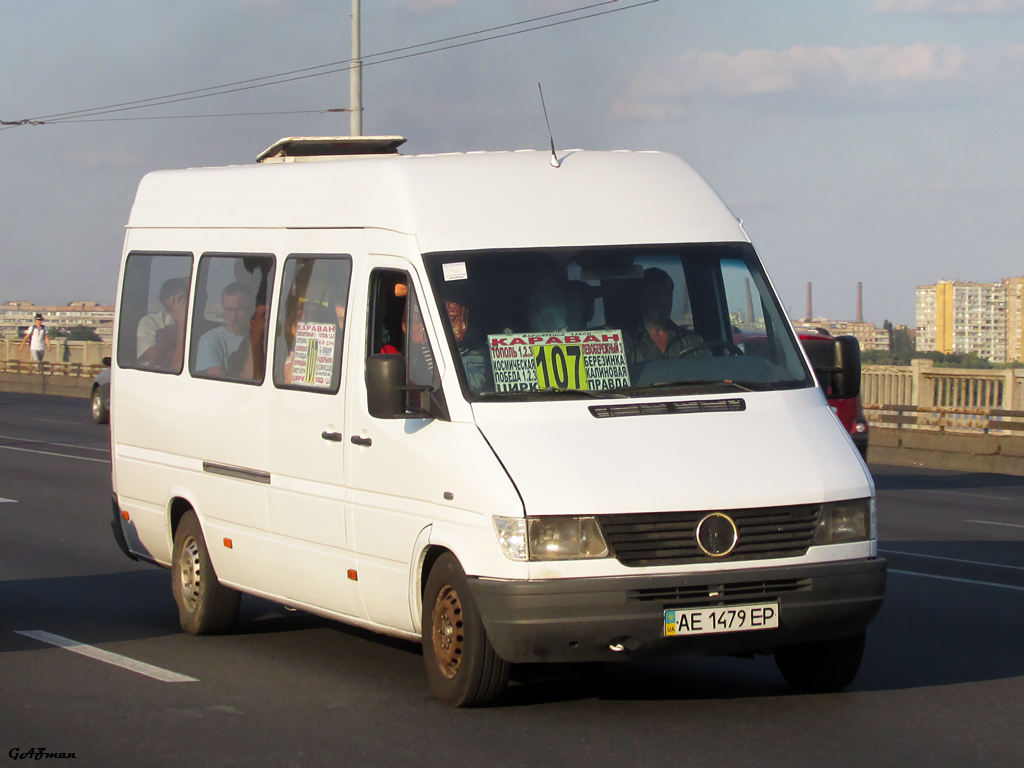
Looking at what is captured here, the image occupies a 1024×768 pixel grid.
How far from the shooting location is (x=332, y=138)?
9.79 meters

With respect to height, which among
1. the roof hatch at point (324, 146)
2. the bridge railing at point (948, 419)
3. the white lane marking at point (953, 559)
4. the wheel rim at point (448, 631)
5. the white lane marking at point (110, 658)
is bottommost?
the white lane marking at point (953, 559)

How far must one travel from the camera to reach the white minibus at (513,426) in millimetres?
6148

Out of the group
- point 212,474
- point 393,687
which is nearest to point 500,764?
point 393,687

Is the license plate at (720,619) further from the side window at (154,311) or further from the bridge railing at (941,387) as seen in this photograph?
the bridge railing at (941,387)

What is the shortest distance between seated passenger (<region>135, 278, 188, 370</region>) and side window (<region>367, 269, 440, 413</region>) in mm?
2257

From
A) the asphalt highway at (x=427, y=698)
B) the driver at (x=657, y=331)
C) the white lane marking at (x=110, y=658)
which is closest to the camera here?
the asphalt highway at (x=427, y=698)

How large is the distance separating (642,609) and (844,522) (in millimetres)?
998

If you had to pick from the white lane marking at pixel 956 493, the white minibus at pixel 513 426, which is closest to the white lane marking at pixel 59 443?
the white lane marking at pixel 956 493

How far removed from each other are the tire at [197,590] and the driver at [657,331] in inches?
118

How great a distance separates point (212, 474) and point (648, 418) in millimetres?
3016

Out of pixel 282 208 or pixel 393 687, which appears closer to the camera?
pixel 393 687

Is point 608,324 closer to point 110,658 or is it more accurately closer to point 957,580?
point 110,658

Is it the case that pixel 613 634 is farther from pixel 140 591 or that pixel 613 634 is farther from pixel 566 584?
pixel 140 591

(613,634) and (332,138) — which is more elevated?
(332,138)
